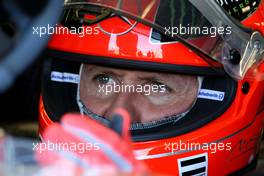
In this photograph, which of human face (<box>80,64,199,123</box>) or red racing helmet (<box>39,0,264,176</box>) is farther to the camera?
human face (<box>80,64,199,123</box>)

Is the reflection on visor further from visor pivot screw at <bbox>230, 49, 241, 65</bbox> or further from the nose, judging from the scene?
the nose

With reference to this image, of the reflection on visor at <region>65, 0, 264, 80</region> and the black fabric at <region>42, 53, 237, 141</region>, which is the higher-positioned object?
the reflection on visor at <region>65, 0, 264, 80</region>

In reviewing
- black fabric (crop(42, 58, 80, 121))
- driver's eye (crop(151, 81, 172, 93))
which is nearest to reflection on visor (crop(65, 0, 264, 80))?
driver's eye (crop(151, 81, 172, 93))

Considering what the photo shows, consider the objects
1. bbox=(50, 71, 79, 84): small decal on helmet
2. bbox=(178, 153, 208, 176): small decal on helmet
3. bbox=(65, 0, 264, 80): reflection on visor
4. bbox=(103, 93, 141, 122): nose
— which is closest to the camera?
bbox=(65, 0, 264, 80): reflection on visor

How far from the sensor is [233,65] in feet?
4.92

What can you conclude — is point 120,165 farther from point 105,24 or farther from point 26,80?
point 26,80

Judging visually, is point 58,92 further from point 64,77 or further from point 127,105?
point 127,105

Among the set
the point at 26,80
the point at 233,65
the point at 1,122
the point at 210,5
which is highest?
the point at 210,5

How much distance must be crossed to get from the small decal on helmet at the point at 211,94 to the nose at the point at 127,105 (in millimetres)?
189

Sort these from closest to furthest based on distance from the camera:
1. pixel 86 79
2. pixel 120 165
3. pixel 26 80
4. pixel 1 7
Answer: pixel 120 165
pixel 1 7
pixel 86 79
pixel 26 80

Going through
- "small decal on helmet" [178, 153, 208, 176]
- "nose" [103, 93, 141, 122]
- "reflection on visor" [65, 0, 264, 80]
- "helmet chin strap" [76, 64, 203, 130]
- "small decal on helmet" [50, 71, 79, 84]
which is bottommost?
"small decal on helmet" [178, 153, 208, 176]

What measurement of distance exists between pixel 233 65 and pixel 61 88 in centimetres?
59

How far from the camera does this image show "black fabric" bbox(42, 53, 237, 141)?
59.5 inches

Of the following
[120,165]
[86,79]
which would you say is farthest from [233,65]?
[120,165]
